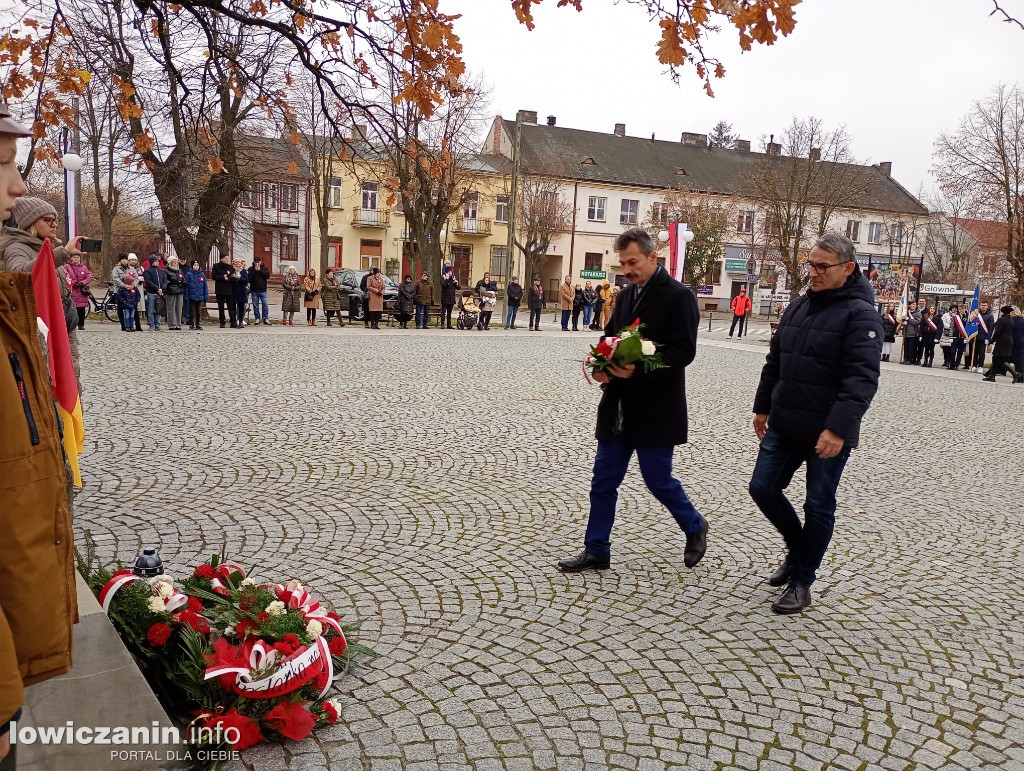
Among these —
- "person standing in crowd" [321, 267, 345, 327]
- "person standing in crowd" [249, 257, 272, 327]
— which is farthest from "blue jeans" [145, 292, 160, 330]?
"person standing in crowd" [321, 267, 345, 327]

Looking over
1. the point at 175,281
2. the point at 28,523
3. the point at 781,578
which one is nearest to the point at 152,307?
the point at 175,281

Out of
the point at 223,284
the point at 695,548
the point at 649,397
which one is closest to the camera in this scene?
the point at 649,397

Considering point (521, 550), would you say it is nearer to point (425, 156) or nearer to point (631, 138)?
point (425, 156)

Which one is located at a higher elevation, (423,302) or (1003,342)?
(1003,342)

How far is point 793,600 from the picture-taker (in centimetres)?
434

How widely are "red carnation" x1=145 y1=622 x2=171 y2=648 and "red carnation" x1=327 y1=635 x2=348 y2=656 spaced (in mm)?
644

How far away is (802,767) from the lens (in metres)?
2.91

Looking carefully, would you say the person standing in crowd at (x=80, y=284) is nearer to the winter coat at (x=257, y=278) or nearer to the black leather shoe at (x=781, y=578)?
the winter coat at (x=257, y=278)

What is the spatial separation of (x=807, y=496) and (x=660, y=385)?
1007mm

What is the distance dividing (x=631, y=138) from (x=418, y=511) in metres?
62.0

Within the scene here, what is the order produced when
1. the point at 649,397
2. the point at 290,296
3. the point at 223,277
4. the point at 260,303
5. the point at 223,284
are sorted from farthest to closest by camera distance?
the point at 290,296 → the point at 260,303 → the point at 223,284 → the point at 223,277 → the point at 649,397

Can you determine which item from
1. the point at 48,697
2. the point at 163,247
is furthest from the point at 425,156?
the point at 163,247

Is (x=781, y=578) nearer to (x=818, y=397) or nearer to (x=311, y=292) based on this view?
(x=818, y=397)

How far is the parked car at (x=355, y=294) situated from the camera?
2453 cm
